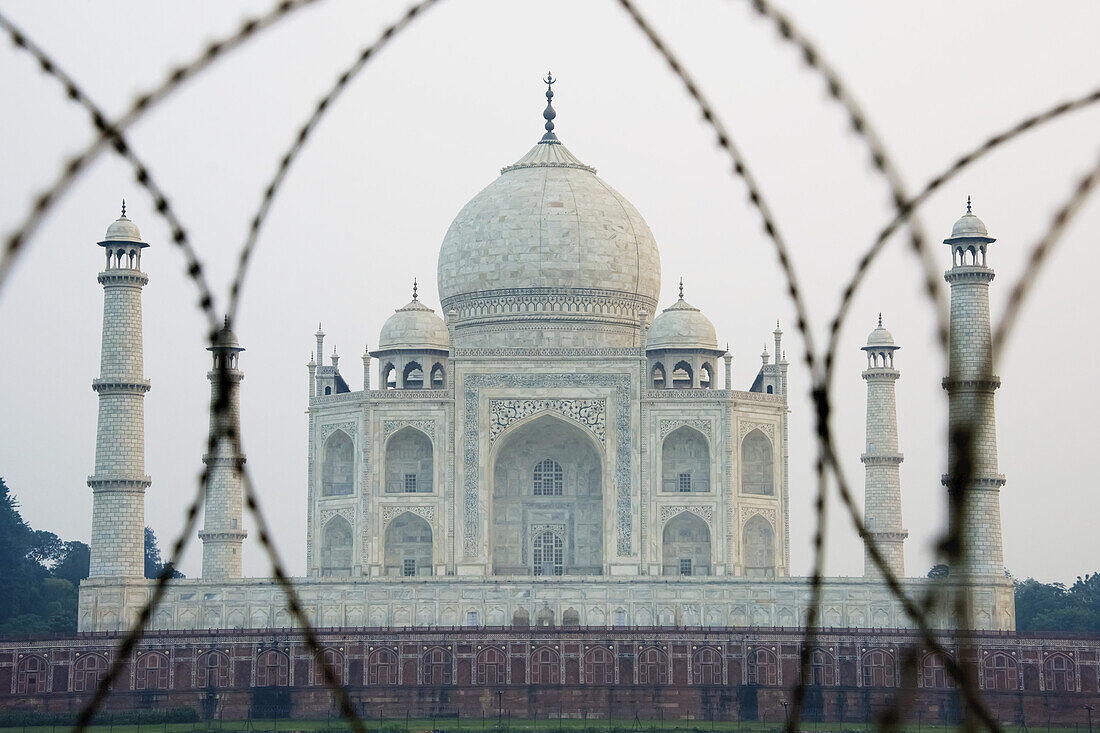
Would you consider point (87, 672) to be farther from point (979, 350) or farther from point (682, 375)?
point (979, 350)

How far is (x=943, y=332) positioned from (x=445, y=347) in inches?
1272

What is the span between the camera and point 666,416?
119ft

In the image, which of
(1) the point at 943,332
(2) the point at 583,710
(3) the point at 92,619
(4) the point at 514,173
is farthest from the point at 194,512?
(4) the point at 514,173

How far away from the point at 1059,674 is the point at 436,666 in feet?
32.0

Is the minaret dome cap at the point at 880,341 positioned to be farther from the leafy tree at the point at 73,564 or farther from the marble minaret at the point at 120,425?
the leafy tree at the point at 73,564

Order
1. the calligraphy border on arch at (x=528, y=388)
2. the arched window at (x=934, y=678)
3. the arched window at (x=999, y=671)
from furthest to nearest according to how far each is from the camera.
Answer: the calligraphy border on arch at (x=528, y=388)
the arched window at (x=999, y=671)
the arched window at (x=934, y=678)

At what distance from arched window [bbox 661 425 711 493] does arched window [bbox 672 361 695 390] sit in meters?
A: 1.44

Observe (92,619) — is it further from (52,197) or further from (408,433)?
(52,197)

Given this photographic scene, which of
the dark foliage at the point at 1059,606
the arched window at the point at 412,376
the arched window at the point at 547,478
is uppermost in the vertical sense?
the arched window at the point at 412,376

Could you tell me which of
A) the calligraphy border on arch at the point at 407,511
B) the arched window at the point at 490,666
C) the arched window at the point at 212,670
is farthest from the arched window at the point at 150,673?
the calligraphy border on arch at the point at 407,511

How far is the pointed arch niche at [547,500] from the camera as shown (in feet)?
120

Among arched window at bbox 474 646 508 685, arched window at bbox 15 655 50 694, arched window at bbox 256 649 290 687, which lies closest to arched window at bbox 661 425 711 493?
arched window at bbox 474 646 508 685

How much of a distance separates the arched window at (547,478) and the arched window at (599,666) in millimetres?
6769

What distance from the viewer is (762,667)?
1216 inches
